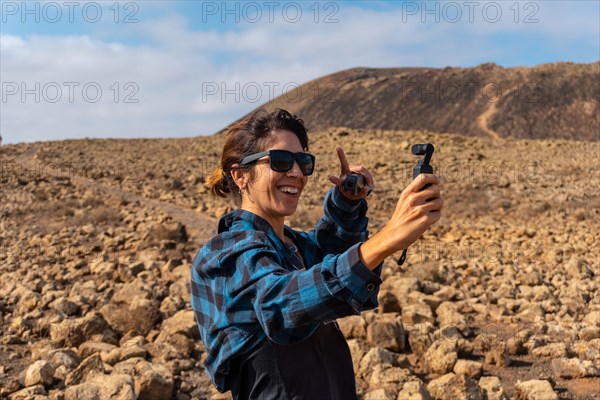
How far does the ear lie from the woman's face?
1.2 inches

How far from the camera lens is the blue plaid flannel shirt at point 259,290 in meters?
1.24

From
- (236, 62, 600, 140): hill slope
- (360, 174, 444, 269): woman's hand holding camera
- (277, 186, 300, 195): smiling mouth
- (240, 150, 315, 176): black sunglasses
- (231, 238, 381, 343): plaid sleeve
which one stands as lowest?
(231, 238, 381, 343): plaid sleeve

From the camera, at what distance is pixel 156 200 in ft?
43.8

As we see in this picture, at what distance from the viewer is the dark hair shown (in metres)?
1.69

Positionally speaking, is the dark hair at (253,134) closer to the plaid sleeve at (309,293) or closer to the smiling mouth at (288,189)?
the smiling mouth at (288,189)

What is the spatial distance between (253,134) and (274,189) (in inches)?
6.5

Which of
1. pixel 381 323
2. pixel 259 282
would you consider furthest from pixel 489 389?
pixel 259 282

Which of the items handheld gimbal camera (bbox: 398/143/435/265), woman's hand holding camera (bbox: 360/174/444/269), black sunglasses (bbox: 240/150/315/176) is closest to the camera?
woman's hand holding camera (bbox: 360/174/444/269)

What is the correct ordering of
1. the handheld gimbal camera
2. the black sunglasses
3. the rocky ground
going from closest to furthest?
the handheld gimbal camera < the black sunglasses < the rocky ground

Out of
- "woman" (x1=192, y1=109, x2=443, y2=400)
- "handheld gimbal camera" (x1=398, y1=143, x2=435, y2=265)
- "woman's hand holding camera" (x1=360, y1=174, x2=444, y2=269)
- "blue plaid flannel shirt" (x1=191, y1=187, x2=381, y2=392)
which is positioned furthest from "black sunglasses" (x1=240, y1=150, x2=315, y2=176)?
"woman's hand holding camera" (x1=360, y1=174, x2=444, y2=269)

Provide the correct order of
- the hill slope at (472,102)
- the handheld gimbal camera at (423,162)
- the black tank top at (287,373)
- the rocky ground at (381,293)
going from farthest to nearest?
the hill slope at (472,102)
the rocky ground at (381,293)
the black tank top at (287,373)
the handheld gimbal camera at (423,162)

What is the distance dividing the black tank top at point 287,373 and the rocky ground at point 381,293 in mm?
2509

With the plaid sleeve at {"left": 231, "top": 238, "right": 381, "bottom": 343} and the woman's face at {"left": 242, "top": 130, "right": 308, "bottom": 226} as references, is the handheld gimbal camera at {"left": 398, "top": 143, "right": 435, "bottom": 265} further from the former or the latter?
the woman's face at {"left": 242, "top": 130, "right": 308, "bottom": 226}

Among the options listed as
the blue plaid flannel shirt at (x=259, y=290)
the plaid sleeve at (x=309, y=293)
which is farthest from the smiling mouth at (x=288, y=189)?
the plaid sleeve at (x=309, y=293)
